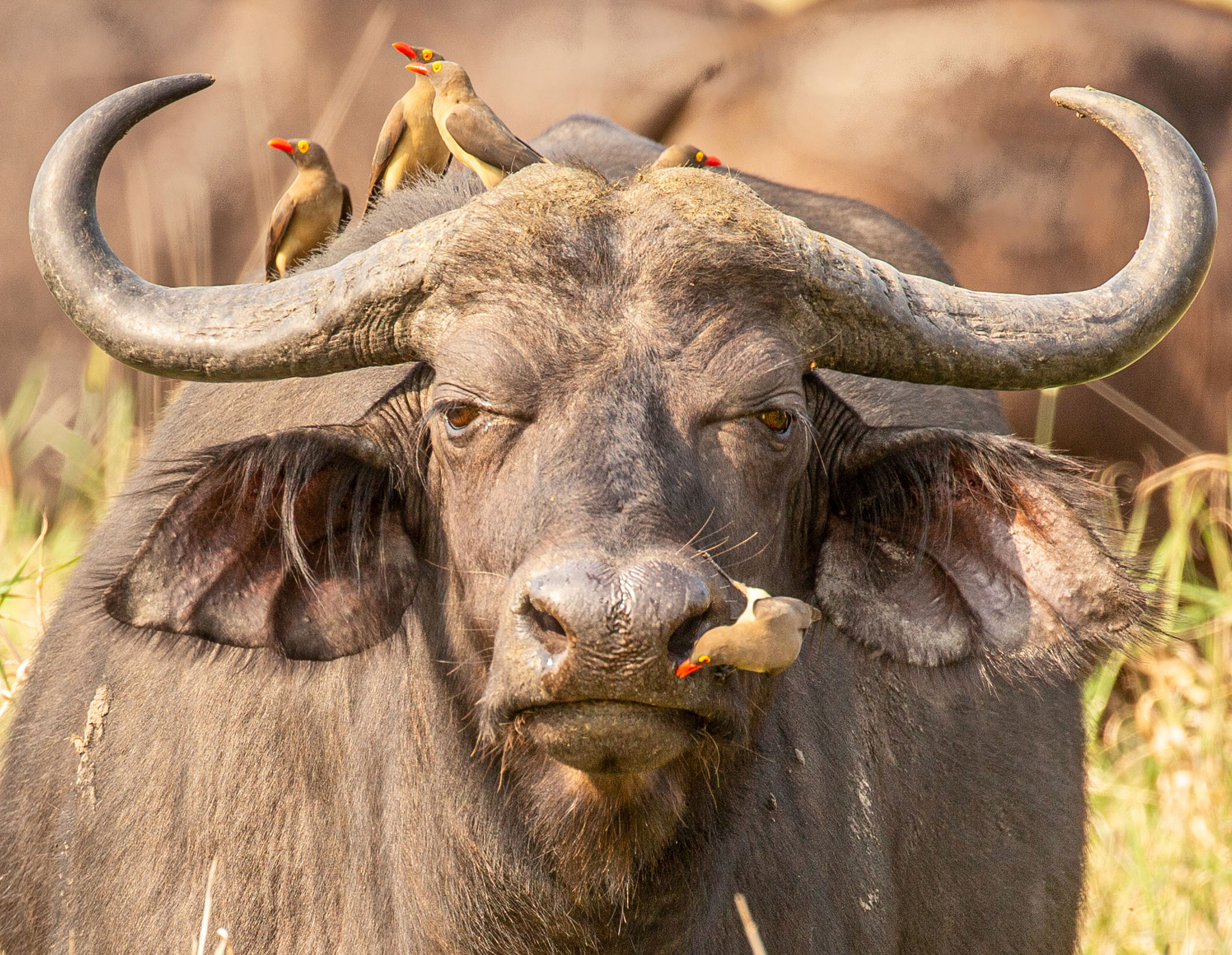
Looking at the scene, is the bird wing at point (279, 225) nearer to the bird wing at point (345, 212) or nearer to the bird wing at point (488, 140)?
the bird wing at point (345, 212)

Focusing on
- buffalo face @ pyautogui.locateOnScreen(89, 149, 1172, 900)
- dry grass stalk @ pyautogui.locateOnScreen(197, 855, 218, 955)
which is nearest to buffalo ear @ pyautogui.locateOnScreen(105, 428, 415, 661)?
buffalo face @ pyautogui.locateOnScreen(89, 149, 1172, 900)

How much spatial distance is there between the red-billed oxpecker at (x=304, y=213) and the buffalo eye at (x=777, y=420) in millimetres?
2323

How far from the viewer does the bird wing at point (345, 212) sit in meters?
4.96

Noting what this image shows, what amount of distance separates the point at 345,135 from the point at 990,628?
681 centimetres

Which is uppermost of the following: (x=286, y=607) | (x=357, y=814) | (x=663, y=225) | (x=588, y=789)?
(x=663, y=225)

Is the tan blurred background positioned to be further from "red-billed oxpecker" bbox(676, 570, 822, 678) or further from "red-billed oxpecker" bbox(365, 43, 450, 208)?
"red-billed oxpecker" bbox(676, 570, 822, 678)

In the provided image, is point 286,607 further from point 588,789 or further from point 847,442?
point 847,442

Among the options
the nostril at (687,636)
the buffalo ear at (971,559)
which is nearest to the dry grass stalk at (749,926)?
the buffalo ear at (971,559)

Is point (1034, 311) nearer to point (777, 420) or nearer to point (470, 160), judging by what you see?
point (777, 420)

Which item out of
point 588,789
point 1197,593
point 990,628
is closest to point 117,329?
point 588,789

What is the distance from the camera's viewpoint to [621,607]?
92.6 inches

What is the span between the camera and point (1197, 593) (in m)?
6.63

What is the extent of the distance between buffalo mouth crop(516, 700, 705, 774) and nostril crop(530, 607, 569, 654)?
0.12 m

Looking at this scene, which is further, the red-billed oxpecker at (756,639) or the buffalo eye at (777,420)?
the buffalo eye at (777,420)
